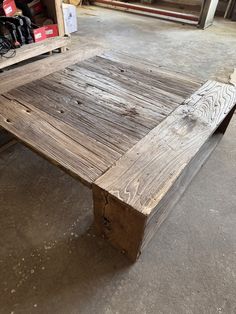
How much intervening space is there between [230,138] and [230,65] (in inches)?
50.7

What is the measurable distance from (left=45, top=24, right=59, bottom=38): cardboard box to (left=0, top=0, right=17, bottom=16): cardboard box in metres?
0.29

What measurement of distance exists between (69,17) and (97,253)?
3.00 metres

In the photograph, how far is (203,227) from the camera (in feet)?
3.61

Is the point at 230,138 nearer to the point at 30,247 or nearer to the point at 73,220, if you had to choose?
the point at 73,220

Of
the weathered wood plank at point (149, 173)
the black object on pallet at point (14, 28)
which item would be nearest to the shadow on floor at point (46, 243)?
the weathered wood plank at point (149, 173)

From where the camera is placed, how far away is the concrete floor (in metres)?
0.86

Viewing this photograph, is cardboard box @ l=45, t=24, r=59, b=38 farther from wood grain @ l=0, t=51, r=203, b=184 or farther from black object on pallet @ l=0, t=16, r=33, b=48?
wood grain @ l=0, t=51, r=203, b=184

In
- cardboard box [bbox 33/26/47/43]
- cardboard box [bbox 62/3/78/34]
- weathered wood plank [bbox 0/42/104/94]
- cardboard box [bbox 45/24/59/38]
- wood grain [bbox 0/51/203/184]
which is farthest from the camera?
cardboard box [bbox 62/3/78/34]

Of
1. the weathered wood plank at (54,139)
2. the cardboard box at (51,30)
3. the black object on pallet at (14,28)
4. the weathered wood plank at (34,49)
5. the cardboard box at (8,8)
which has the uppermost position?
the cardboard box at (8,8)

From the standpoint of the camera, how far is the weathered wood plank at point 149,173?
704mm

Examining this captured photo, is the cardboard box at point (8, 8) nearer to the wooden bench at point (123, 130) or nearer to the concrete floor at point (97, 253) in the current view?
the wooden bench at point (123, 130)

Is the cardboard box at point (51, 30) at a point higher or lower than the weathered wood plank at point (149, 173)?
lower

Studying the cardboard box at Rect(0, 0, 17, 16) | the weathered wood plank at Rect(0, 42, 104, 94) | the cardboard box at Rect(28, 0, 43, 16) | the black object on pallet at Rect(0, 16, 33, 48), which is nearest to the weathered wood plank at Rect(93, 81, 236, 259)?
the weathered wood plank at Rect(0, 42, 104, 94)

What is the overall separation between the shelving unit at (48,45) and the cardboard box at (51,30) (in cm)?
5
